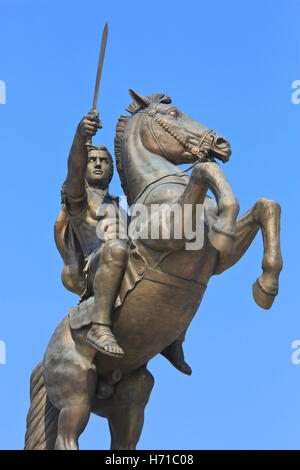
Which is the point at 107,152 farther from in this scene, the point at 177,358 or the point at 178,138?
the point at 177,358

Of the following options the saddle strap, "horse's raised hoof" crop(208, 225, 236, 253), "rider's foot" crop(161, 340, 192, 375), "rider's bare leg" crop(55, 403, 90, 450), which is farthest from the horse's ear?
"rider's bare leg" crop(55, 403, 90, 450)

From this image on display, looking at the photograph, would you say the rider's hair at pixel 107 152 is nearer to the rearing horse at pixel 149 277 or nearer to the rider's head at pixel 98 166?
the rider's head at pixel 98 166

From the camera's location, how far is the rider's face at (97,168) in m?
11.7

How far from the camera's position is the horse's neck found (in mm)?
10961

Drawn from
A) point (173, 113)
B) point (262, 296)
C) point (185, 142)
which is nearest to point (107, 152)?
point (173, 113)

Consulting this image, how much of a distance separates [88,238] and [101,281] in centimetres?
101

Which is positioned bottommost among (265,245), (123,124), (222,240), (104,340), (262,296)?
(104,340)

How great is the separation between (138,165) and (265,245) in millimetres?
1923

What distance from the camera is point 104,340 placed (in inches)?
403

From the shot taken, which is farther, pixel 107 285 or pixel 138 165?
pixel 138 165

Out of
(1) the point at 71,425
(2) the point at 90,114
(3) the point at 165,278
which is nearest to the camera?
(3) the point at 165,278

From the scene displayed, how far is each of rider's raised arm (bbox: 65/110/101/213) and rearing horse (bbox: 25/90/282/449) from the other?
1.75 feet
